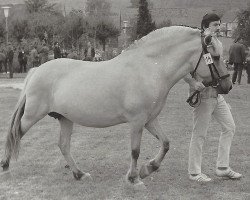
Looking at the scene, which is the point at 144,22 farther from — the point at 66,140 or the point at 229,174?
the point at 229,174

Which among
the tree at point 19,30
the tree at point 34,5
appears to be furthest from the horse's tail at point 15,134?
the tree at point 34,5

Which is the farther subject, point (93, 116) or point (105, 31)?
point (105, 31)

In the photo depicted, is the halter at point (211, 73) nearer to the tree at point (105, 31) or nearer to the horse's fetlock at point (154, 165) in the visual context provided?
the horse's fetlock at point (154, 165)

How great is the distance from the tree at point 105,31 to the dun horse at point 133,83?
178ft

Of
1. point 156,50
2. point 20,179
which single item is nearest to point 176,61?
point 156,50

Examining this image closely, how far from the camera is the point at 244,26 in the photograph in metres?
37.6

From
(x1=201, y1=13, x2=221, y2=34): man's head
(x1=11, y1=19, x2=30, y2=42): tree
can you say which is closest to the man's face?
(x1=201, y1=13, x2=221, y2=34): man's head

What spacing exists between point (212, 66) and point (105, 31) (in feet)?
182

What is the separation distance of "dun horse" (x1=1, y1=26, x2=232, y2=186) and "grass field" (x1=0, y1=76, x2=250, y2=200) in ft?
1.45

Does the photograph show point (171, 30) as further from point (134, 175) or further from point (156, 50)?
point (134, 175)

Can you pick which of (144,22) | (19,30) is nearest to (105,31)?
(144,22)

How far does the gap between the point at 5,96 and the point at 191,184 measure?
519 inches

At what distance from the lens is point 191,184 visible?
6.86m

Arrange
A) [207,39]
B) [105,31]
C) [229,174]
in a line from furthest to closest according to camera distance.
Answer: [105,31], [229,174], [207,39]
